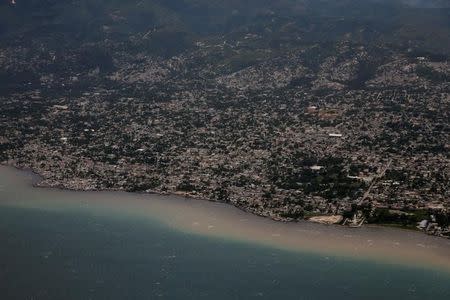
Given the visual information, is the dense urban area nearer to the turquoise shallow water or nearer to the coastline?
the coastline

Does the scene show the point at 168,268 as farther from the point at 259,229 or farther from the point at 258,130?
the point at 258,130

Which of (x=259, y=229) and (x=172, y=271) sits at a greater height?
(x=172, y=271)

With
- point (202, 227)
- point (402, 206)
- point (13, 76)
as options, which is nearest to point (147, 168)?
point (202, 227)

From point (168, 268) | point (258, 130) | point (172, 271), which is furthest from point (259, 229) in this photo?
point (258, 130)

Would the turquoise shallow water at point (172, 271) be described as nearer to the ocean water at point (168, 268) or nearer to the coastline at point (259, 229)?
the ocean water at point (168, 268)

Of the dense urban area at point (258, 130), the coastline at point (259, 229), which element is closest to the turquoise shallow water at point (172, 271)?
the coastline at point (259, 229)

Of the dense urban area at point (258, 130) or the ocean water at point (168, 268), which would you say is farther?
the dense urban area at point (258, 130)
